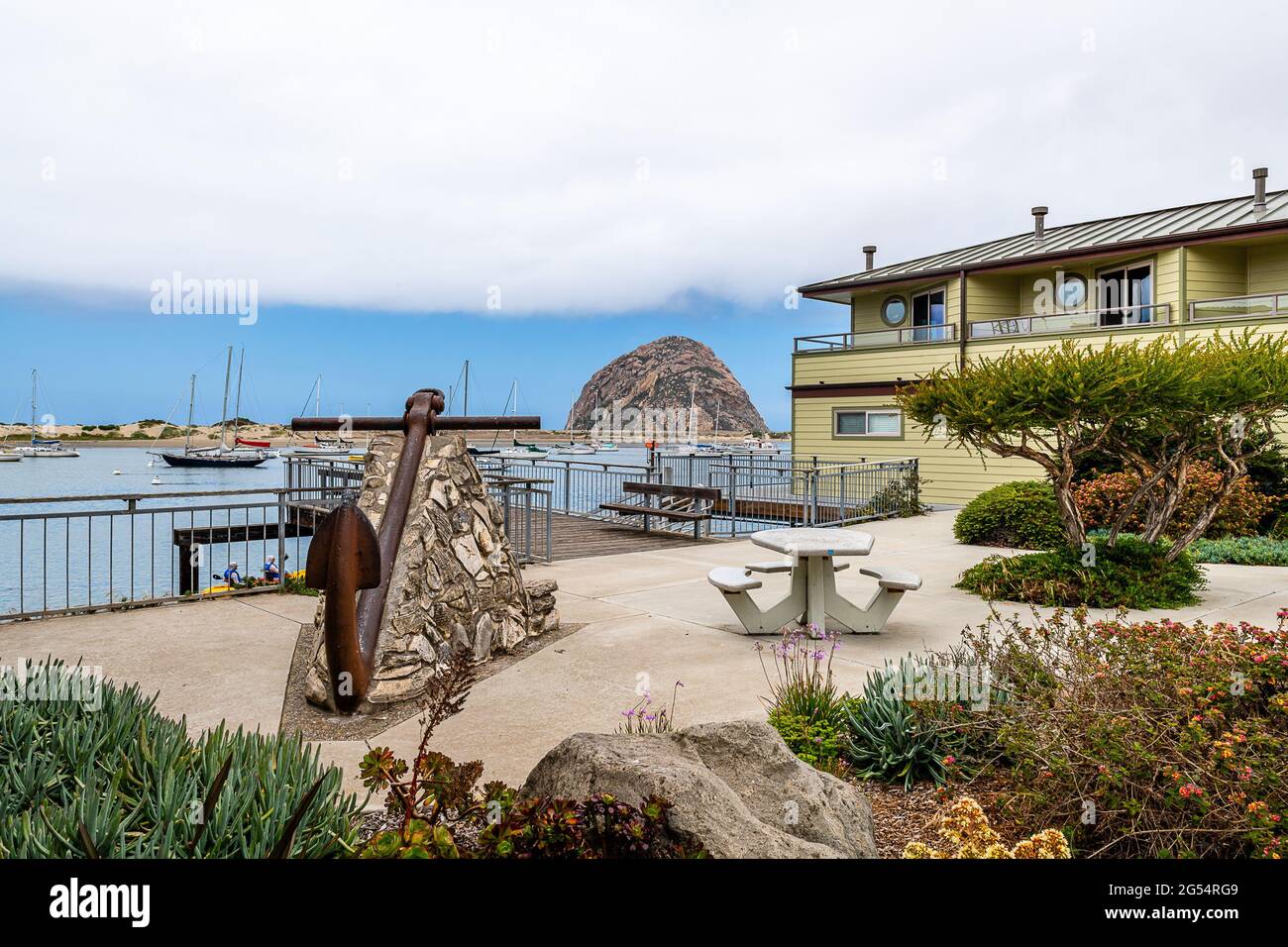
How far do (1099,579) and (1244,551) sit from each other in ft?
16.6

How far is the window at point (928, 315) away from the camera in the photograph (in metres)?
24.3

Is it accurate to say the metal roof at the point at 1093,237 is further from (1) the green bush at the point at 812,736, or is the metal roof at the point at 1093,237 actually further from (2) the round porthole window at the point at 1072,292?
(1) the green bush at the point at 812,736

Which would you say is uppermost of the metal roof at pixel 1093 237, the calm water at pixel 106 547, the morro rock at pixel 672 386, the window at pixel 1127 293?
the morro rock at pixel 672 386

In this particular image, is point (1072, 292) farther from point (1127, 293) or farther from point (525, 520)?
point (525, 520)

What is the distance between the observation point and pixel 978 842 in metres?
3.10

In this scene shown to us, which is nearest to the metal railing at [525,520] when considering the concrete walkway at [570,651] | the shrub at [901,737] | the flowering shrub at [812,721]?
the concrete walkway at [570,651]

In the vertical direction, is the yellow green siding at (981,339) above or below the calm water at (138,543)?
above

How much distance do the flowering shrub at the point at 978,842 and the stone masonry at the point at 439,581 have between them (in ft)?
11.5

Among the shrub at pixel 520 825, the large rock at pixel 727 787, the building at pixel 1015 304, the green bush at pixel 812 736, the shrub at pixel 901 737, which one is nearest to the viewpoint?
the shrub at pixel 520 825

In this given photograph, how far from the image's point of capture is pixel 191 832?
255 cm

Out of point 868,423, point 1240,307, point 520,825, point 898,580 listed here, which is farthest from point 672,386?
point 520,825

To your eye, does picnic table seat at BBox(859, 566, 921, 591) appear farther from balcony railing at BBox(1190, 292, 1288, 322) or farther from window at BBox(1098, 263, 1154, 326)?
window at BBox(1098, 263, 1154, 326)
